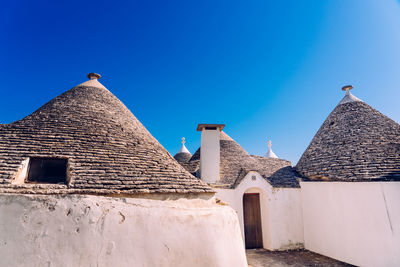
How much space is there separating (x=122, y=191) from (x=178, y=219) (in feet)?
6.71

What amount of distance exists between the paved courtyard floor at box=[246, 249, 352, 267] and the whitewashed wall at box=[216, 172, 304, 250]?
47cm

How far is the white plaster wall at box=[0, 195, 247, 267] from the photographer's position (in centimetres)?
325

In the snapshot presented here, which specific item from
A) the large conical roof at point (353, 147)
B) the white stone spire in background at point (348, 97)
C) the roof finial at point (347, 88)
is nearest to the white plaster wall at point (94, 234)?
the large conical roof at point (353, 147)

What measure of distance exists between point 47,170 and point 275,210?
30.9 ft

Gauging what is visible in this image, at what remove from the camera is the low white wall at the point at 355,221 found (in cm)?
732

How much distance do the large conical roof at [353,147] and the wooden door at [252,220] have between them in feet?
9.65

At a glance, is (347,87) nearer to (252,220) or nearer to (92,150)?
(252,220)

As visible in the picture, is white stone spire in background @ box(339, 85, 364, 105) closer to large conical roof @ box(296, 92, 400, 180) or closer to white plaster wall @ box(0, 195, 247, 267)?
large conical roof @ box(296, 92, 400, 180)

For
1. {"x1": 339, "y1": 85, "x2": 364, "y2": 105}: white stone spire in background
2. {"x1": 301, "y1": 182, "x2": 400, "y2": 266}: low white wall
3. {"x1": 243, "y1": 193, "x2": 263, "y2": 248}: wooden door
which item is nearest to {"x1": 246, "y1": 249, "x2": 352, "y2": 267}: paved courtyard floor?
{"x1": 301, "y1": 182, "x2": 400, "y2": 266}: low white wall

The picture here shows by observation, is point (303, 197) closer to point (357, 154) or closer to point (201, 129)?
point (357, 154)

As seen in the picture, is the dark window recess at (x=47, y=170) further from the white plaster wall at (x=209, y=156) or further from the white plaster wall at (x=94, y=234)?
the white plaster wall at (x=209, y=156)

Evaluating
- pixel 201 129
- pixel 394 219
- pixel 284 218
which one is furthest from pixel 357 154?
pixel 201 129

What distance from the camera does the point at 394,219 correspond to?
7.25 m

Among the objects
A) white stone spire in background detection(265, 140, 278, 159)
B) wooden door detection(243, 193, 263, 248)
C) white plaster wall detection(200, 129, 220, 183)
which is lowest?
wooden door detection(243, 193, 263, 248)
